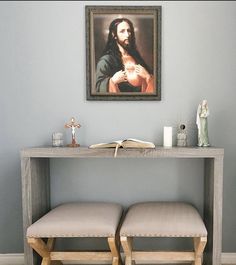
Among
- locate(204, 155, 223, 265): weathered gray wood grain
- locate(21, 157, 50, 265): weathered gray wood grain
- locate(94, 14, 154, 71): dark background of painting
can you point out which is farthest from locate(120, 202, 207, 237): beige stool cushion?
locate(94, 14, 154, 71): dark background of painting

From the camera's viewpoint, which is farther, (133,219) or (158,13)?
(158,13)

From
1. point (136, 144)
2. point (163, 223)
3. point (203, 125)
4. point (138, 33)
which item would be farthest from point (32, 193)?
point (138, 33)

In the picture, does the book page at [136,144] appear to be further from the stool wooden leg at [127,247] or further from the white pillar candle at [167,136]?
the stool wooden leg at [127,247]

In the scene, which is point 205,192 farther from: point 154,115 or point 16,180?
point 16,180

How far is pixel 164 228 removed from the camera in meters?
1.75

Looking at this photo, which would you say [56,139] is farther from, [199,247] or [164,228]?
[199,247]

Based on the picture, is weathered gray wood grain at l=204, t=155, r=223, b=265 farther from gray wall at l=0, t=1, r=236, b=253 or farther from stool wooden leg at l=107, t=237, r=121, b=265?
stool wooden leg at l=107, t=237, r=121, b=265

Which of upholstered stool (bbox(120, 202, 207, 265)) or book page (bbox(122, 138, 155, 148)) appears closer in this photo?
upholstered stool (bbox(120, 202, 207, 265))

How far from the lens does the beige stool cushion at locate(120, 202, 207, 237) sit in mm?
1738

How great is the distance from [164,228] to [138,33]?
1.30 meters

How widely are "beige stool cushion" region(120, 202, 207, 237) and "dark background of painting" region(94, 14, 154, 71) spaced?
97cm

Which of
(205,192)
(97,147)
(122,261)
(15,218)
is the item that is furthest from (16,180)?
(205,192)

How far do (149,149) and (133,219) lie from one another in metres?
0.41

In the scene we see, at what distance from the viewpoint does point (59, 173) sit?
2.29m
